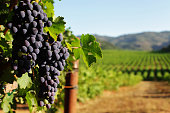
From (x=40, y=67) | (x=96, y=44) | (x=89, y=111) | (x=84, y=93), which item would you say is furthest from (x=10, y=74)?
(x=84, y=93)

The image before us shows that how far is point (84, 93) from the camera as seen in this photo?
1207 centimetres

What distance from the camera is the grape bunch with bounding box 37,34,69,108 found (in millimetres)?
1003

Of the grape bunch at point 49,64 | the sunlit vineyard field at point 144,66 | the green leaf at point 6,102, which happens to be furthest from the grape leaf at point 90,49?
the sunlit vineyard field at point 144,66

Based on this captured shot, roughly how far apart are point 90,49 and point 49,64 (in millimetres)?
273

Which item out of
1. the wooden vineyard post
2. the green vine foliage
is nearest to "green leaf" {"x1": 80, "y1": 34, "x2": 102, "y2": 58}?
the green vine foliage

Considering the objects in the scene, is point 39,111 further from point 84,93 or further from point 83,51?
point 84,93

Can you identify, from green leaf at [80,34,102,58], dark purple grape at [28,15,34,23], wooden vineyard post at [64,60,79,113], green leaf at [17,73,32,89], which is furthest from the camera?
wooden vineyard post at [64,60,79,113]

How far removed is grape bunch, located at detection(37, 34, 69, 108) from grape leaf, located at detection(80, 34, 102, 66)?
13 centimetres

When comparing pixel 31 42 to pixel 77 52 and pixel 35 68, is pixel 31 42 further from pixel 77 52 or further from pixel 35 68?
pixel 77 52

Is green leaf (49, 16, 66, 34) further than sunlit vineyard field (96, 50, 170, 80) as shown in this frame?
No

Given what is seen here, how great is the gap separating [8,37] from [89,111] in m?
10.00

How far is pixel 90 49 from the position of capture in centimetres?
112

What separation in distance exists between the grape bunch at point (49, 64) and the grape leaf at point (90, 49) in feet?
0.43

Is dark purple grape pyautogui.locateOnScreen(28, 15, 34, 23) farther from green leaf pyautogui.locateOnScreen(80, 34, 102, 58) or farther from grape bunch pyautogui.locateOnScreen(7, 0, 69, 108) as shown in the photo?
green leaf pyautogui.locateOnScreen(80, 34, 102, 58)
